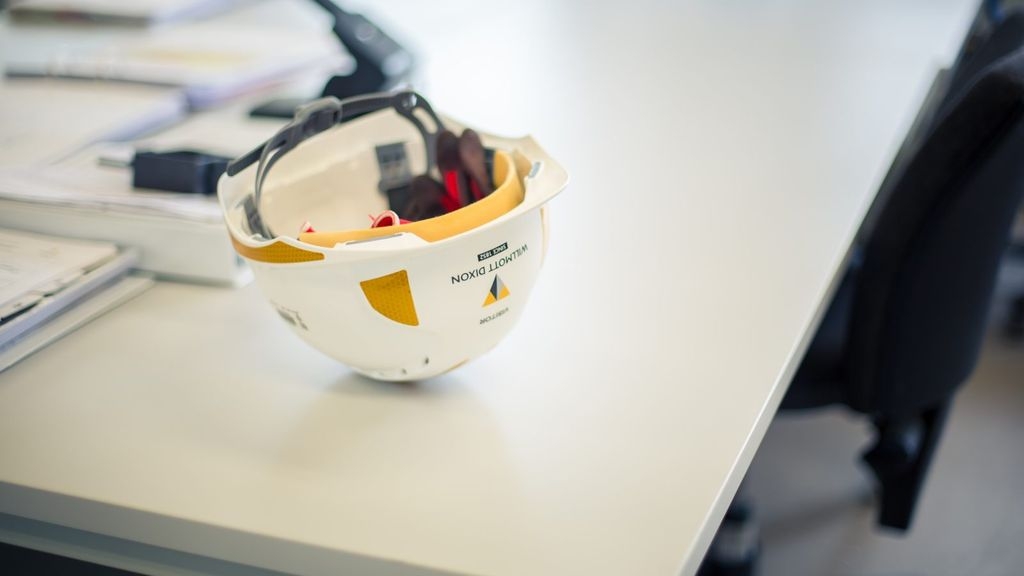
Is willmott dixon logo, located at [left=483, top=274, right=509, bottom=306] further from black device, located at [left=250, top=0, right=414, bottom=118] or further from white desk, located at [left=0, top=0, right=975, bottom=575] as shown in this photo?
black device, located at [left=250, top=0, right=414, bottom=118]

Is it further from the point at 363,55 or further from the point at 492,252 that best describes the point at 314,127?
the point at 363,55

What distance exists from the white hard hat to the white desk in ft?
0.20

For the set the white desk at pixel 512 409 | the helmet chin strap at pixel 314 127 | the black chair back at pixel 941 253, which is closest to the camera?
the white desk at pixel 512 409

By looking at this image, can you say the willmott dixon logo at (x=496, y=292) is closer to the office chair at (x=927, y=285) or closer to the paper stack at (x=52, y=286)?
the paper stack at (x=52, y=286)

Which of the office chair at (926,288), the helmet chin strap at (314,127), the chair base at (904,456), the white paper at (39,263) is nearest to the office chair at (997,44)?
the office chair at (926,288)

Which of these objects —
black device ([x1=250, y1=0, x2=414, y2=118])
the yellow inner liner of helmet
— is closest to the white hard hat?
the yellow inner liner of helmet

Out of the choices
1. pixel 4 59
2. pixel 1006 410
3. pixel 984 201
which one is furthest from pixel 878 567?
pixel 4 59

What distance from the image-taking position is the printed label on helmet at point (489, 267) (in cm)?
60

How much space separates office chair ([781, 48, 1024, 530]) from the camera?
0.88 metres

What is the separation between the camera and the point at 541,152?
0.70m

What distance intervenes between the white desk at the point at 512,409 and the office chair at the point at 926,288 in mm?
74

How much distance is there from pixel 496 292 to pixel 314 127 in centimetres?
22

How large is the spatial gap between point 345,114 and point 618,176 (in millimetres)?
401

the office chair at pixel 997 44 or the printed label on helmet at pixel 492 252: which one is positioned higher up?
the printed label on helmet at pixel 492 252
